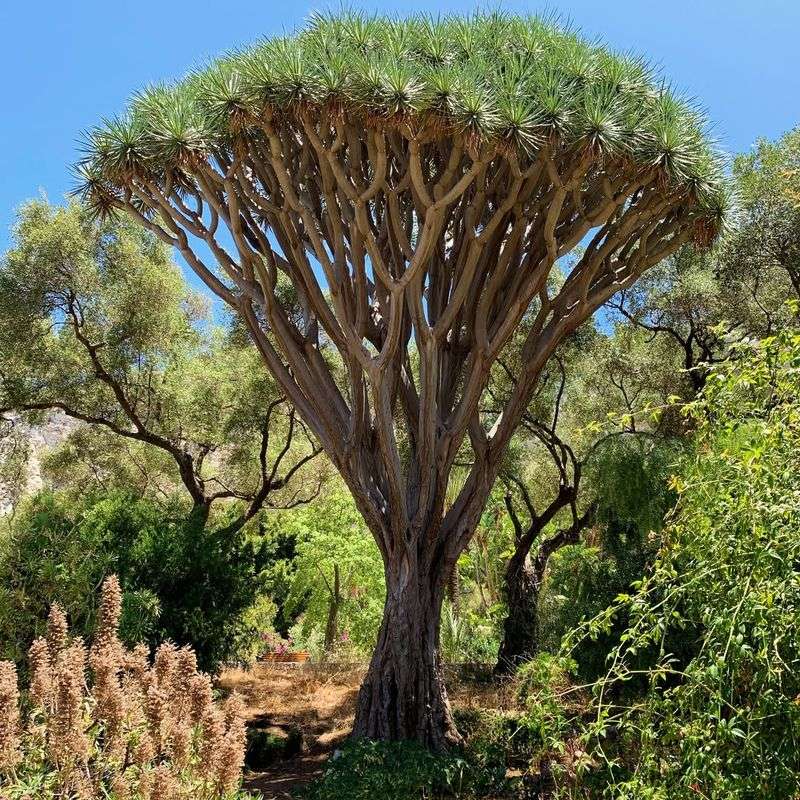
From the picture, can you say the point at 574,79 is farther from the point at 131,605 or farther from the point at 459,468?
the point at 459,468

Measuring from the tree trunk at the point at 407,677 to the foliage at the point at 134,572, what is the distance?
188cm

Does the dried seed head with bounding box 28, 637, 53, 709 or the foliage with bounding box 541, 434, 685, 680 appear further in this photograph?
the foliage with bounding box 541, 434, 685, 680

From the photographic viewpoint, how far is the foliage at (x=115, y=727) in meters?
1.78

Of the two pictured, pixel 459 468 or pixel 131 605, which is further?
pixel 459 468

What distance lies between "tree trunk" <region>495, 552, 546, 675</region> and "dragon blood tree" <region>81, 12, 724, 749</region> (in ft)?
15.1

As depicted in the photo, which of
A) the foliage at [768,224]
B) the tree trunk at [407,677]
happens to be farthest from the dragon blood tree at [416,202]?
the foliage at [768,224]

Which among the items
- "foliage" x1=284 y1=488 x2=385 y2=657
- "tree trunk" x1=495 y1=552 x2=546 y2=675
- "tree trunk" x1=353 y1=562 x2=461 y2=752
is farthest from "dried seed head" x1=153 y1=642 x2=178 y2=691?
"foliage" x1=284 y1=488 x2=385 y2=657

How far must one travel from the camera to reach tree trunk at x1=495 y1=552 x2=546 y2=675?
11.5 metres

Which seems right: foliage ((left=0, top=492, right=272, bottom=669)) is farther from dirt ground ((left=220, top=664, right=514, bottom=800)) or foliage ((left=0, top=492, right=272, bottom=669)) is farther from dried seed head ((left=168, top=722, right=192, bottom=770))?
dried seed head ((left=168, top=722, right=192, bottom=770))

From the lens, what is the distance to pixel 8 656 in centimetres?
584

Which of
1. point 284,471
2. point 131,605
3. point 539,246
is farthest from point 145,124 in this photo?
point 284,471

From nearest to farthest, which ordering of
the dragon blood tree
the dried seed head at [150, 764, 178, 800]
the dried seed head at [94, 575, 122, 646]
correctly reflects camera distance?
the dried seed head at [150, 764, 178, 800] < the dried seed head at [94, 575, 122, 646] < the dragon blood tree

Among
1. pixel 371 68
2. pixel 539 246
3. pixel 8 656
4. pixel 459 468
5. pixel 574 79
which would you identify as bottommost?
pixel 8 656

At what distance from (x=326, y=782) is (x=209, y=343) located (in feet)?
32.0
